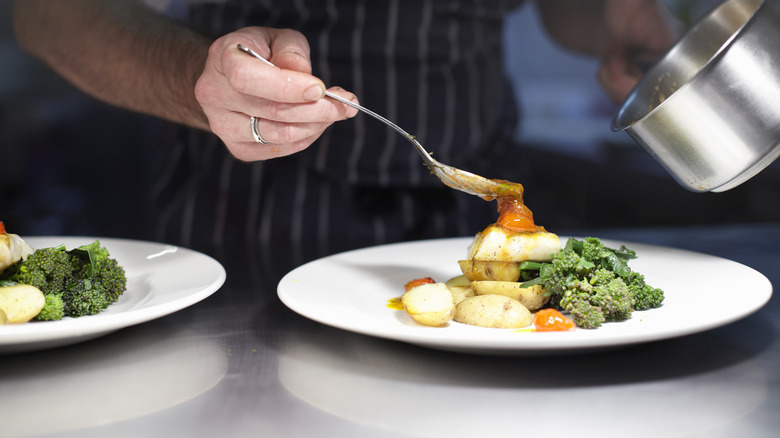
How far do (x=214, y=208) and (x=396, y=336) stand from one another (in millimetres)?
1467

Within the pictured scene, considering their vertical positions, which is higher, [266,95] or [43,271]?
[266,95]

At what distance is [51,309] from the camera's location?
1.14m

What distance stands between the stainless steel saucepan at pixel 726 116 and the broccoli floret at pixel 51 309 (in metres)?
1.07

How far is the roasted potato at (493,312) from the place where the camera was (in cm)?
113

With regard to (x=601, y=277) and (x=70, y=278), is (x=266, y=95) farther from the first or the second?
(x=601, y=277)

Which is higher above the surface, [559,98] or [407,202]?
[559,98]

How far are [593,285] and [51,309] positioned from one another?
0.89 meters

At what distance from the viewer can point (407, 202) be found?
2.20m

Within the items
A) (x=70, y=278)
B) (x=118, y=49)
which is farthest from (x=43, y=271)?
(x=118, y=49)

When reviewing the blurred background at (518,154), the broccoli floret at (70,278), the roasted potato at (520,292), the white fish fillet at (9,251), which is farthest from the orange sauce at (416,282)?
the blurred background at (518,154)

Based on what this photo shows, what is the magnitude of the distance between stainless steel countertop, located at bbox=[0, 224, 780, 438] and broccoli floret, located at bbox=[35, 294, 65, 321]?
0.06 meters

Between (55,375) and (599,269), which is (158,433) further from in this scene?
(599,269)

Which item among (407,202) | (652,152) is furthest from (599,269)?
(407,202)

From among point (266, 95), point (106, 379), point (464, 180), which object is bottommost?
point (106, 379)
